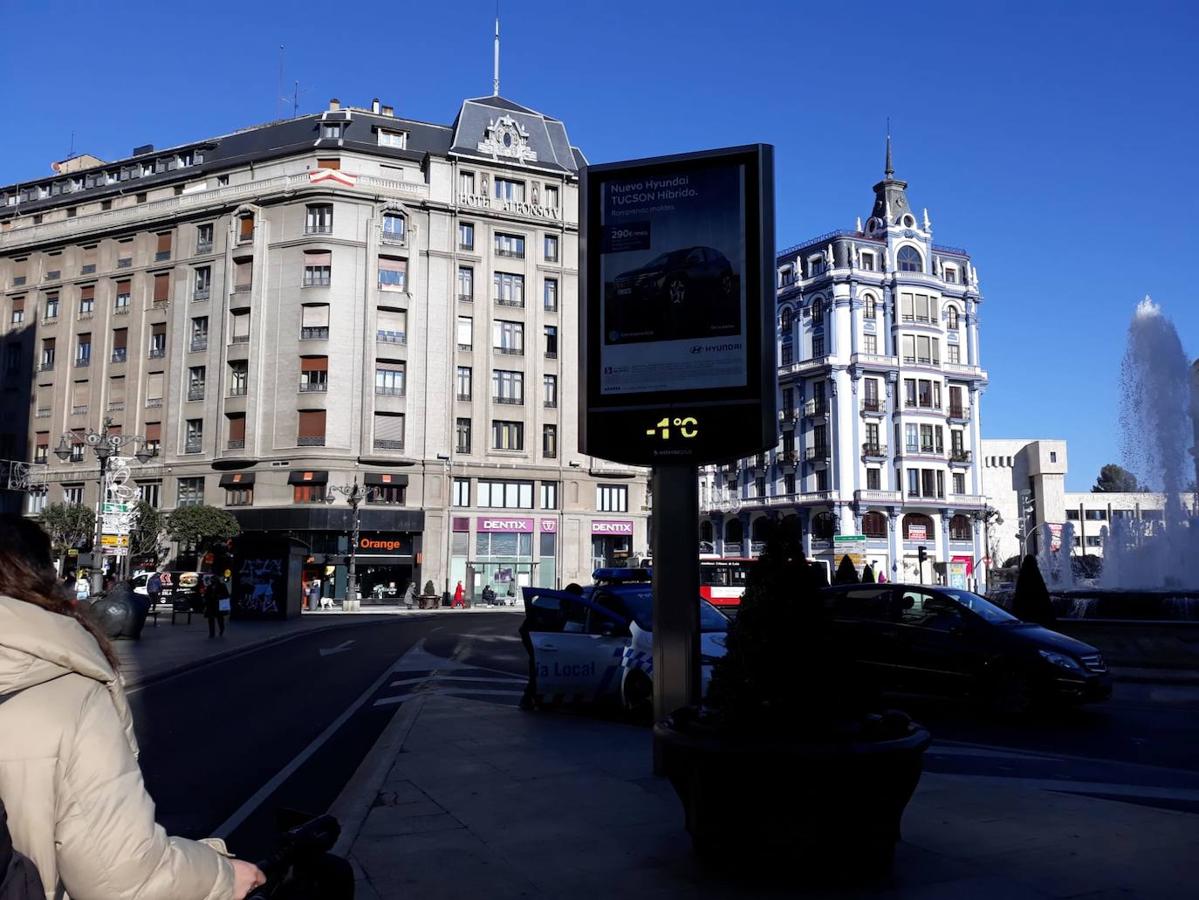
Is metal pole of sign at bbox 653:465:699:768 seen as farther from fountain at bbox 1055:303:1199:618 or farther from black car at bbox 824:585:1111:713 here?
fountain at bbox 1055:303:1199:618

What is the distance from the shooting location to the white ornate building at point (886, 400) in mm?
65750

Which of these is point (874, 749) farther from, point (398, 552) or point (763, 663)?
point (398, 552)

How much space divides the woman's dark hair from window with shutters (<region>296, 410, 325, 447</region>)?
155ft

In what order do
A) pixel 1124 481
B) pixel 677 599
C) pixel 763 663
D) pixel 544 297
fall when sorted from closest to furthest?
pixel 763 663
pixel 677 599
pixel 544 297
pixel 1124 481

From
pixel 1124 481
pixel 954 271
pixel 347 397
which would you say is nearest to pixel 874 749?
pixel 347 397

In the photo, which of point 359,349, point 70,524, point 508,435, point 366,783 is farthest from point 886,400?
point 366,783

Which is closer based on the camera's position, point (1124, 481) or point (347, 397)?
point (347, 397)

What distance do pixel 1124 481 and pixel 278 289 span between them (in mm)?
89902

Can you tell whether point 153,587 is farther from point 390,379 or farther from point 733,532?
point 733,532

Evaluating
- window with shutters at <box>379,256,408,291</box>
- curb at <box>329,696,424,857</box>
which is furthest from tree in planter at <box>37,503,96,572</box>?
curb at <box>329,696,424,857</box>

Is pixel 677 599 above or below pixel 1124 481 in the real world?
below

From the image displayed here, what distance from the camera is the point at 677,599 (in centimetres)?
727

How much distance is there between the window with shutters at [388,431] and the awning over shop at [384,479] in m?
1.47

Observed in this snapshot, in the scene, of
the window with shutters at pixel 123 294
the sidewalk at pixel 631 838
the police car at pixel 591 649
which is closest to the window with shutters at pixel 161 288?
the window with shutters at pixel 123 294
